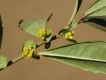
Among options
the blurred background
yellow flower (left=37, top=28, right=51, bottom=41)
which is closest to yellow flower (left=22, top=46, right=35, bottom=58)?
yellow flower (left=37, top=28, right=51, bottom=41)

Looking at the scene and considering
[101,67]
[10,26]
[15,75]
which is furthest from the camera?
[10,26]

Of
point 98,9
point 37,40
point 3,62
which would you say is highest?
point 37,40

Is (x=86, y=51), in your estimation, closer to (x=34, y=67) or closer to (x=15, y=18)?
(x=34, y=67)

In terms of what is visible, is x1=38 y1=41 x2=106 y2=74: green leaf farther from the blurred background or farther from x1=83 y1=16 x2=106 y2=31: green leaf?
the blurred background

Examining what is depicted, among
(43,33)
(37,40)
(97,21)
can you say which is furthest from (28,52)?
(37,40)

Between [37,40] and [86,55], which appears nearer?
[86,55]

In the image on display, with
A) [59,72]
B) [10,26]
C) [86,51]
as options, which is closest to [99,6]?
[86,51]

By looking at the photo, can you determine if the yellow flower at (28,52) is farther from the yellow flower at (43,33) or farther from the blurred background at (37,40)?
the blurred background at (37,40)

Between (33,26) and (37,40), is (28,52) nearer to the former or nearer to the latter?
(33,26)
